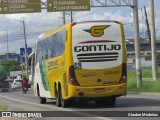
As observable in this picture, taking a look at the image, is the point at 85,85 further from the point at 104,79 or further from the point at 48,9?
the point at 48,9

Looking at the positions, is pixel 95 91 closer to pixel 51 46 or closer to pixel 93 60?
pixel 93 60

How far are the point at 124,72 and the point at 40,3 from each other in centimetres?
1664

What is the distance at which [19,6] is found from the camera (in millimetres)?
36281

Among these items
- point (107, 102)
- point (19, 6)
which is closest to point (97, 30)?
point (107, 102)

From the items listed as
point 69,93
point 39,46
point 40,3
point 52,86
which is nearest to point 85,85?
point 69,93

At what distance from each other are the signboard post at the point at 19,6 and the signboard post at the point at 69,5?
93 centimetres

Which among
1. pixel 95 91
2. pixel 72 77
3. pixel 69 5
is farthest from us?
pixel 69 5

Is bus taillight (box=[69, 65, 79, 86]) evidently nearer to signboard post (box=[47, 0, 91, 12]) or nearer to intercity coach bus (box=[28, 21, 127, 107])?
intercity coach bus (box=[28, 21, 127, 107])

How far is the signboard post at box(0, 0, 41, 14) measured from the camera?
36250 mm

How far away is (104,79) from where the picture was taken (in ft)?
68.8

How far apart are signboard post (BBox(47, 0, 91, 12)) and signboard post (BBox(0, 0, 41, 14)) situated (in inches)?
36.5

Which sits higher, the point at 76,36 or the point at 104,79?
the point at 76,36

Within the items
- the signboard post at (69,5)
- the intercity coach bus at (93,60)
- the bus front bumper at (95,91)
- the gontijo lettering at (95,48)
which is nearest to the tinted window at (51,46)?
the intercity coach bus at (93,60)

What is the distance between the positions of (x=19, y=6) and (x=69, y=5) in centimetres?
353
